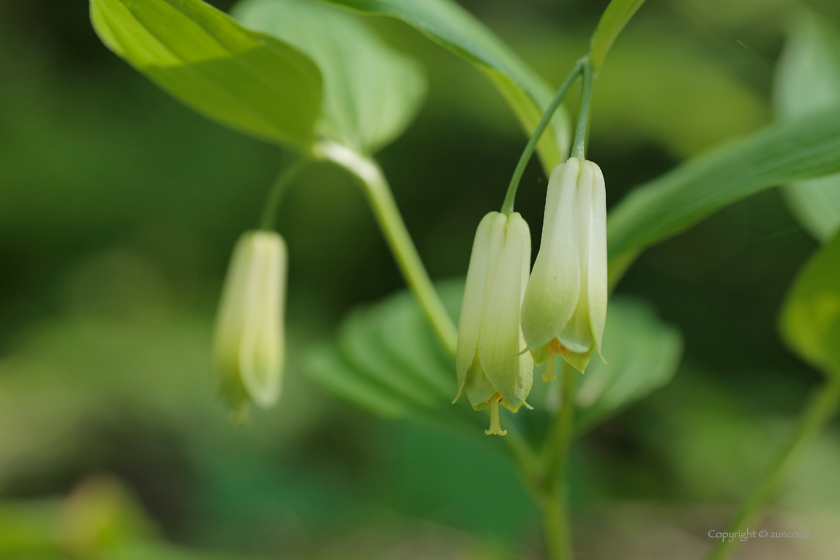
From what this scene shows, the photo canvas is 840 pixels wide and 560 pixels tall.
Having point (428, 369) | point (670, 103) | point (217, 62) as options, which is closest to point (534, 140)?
point (217, 62)

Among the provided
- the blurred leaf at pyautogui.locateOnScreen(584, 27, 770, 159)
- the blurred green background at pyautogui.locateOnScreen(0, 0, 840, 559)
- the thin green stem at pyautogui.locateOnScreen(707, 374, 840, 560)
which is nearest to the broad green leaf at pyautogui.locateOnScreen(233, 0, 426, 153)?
the thin green stem at pyautogui.locateOnScreen(707, 374, 840, 560)

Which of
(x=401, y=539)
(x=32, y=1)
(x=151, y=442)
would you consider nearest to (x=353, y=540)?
(x=401, y=539)

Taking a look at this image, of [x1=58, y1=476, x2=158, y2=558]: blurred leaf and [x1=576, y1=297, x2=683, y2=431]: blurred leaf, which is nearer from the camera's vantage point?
[x1=576, y1=297, x2=683, y2=431]: blurred leaf

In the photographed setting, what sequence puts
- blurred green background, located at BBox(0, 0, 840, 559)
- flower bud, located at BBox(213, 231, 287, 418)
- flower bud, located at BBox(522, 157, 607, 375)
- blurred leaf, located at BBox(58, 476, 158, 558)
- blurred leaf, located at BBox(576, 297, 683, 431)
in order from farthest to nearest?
blurred green background, located at BBox(0, 0, 840, 559) < blurred leaf, located at BBox(58, 476, 158, 558) < blurred leaf, located at BBox(576, 297, 683, 431) < flower bud, located at BBox(213, 231, 287, 418) < flower bud, located at BBox(522, 157, 607, 375)

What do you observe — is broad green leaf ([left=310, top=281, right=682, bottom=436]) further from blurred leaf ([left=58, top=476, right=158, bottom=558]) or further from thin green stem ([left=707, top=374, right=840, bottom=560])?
blurred leaf ([left=58, top=476, right=158, bottom=558])

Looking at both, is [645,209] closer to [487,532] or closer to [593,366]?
[593,366]

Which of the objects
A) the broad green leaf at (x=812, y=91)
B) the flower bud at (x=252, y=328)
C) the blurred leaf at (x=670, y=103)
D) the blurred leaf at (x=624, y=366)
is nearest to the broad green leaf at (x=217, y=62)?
the flower bud at (x=252, y=328)

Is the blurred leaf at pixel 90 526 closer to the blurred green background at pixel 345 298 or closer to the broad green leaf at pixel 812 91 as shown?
the blurred green background at pixel 345 298
